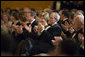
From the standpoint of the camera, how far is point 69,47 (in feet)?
6.27

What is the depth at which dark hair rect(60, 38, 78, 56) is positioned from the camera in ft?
6.23

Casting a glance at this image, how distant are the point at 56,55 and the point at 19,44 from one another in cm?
51

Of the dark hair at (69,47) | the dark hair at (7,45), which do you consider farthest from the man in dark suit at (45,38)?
the dark hair at (69,47)

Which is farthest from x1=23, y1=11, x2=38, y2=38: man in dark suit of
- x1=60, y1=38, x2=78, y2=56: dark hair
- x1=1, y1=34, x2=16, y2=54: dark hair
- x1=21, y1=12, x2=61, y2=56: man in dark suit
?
x1=60, y1=38, x2=78, y2=56: dark hair

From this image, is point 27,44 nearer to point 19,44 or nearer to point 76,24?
point 19,44

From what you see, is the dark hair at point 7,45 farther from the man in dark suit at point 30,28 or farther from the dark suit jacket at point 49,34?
the man in dark suit at point 30,28

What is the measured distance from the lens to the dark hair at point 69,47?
1899mm

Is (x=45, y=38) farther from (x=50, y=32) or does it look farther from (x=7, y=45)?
(x=7, y=45)

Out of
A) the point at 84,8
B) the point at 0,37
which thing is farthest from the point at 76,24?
the point at 84,8

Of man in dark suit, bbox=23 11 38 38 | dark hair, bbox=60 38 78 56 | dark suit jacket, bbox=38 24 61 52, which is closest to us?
dark hair, bbox=60 38 78 56

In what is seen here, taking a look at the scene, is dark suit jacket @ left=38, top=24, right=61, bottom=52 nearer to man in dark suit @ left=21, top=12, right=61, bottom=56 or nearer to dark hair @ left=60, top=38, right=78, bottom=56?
man in dark suit @ left=21, top=12, right=61, bottom=56

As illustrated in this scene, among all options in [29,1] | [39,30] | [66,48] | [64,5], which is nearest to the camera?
[66,48]

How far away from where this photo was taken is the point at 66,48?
190cm

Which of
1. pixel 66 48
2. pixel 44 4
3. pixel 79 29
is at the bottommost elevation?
pixel 44 4
